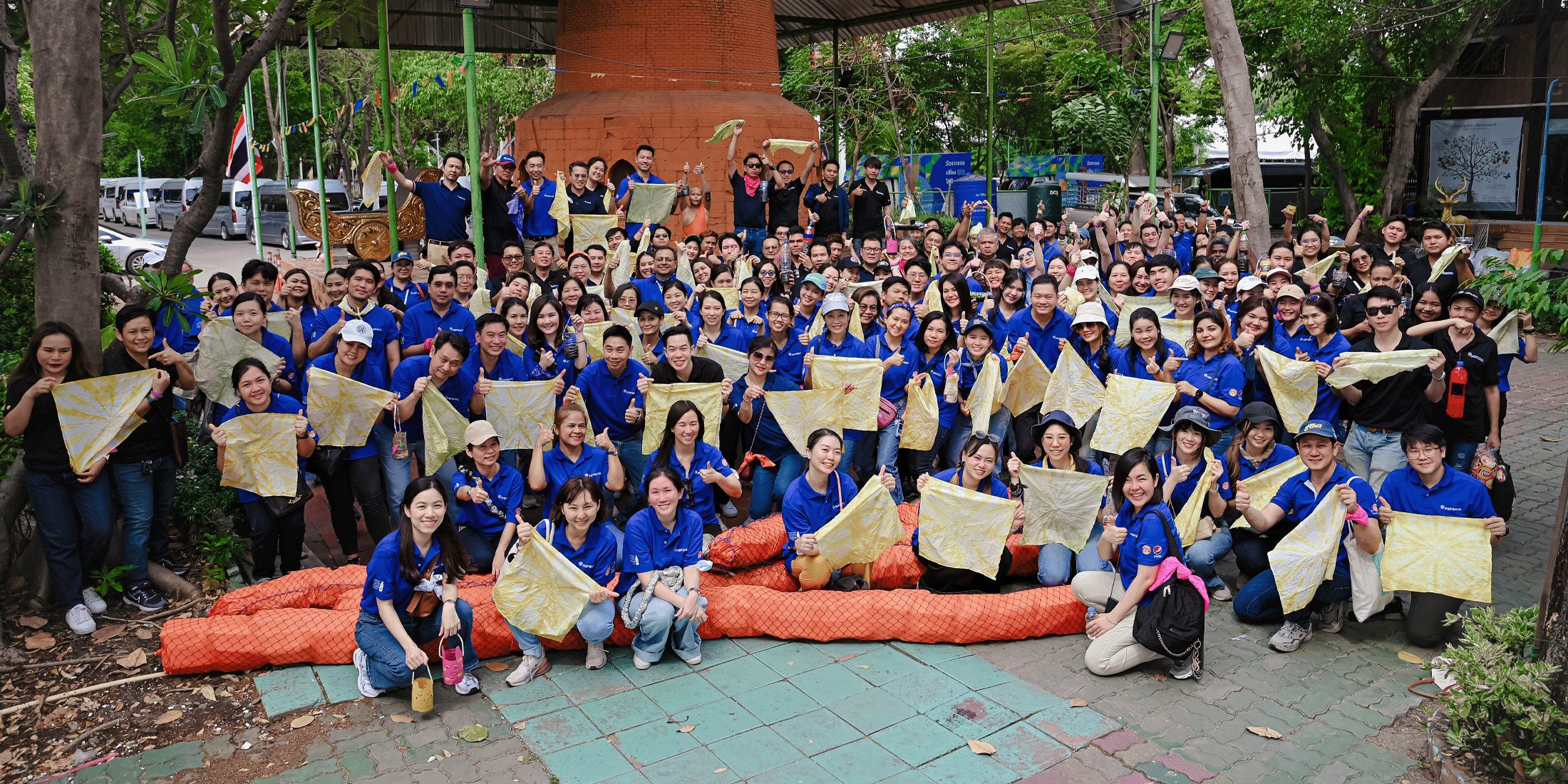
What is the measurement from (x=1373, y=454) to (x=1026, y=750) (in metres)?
3.64

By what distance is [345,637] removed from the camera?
5.54m

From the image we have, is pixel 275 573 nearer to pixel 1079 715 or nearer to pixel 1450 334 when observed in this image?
pixel 1079 715

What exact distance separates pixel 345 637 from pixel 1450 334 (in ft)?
22.9

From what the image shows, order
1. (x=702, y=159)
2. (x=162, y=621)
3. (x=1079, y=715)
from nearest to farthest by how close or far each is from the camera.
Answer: (x=1079, y=715) → (x=162, y=621) → (x=702, y=159)

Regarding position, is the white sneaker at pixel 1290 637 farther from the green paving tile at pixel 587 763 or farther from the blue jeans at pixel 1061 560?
the green paving tile at pixel 587 763

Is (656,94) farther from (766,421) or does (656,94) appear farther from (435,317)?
(766,421)

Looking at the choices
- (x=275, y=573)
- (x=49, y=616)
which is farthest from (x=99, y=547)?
(x=275, y=573)

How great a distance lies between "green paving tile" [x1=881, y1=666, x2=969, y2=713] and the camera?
17.0 feet

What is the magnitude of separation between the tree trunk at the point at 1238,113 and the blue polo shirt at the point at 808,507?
28.9ft

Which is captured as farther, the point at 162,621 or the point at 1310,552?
the point at 162,621

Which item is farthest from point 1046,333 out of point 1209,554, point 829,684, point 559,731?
point 559,731

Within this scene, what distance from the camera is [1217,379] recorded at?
22.6 feet

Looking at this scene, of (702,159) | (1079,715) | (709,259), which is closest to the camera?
(1079,715)

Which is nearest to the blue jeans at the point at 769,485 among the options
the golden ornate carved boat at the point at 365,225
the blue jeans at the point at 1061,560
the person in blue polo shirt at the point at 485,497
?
the person in blue polo shirt at the point at 485,497
